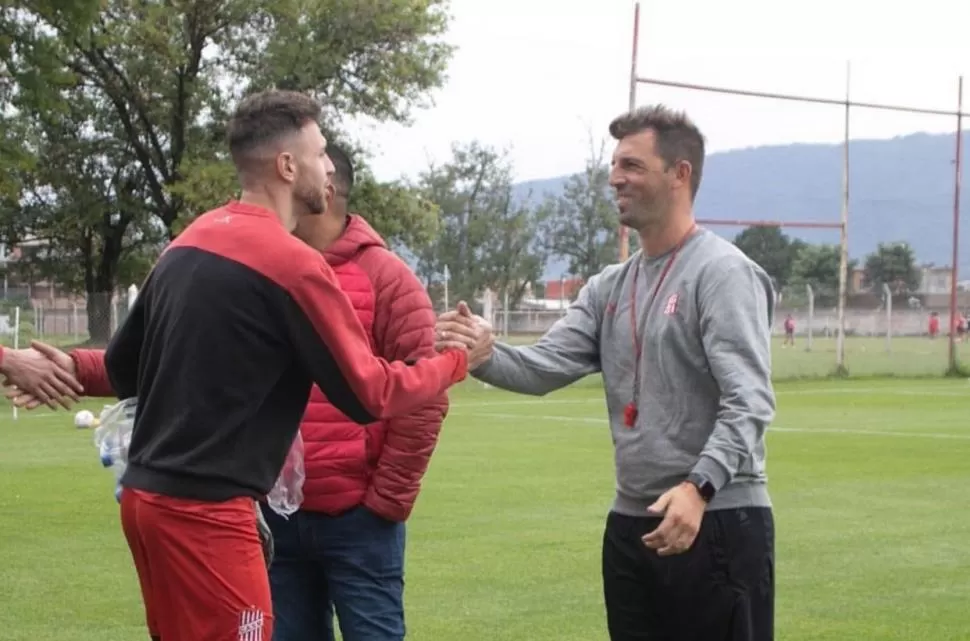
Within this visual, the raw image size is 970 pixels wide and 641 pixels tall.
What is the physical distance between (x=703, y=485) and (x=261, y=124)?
154cm

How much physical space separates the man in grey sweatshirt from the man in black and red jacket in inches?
28.2

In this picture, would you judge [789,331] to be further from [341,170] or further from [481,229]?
[341,170]

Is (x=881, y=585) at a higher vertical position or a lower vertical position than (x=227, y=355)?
lower

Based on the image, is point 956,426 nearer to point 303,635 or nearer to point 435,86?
point 303,635

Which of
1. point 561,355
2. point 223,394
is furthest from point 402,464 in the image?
point 223,394

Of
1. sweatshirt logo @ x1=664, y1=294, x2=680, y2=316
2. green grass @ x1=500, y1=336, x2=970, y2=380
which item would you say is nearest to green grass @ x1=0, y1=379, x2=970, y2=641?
sweatshirt logo @ x1=664, y1=294, x2=680, y2=316

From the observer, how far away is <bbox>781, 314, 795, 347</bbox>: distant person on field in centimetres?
4443

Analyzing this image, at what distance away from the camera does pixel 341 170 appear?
5.19 meters

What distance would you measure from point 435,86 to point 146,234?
32.7 ft

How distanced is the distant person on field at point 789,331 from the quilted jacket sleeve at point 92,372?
131ft

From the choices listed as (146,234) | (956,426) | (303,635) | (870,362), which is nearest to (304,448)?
(303,635)

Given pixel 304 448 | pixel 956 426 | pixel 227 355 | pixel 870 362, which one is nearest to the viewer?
pixel 227 355

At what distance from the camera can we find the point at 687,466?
4422mm

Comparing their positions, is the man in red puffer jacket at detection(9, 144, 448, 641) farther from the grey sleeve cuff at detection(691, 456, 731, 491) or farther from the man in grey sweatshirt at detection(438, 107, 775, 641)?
the grey sleeve cuff at detection(691, 456, 731, 491)
